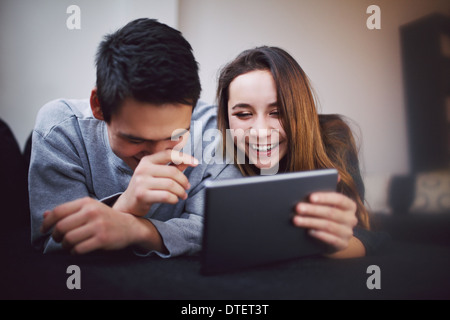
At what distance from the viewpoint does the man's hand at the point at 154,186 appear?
25.0 inches

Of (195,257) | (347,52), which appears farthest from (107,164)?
(347,52)

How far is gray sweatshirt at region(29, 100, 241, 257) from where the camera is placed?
2.42 feet

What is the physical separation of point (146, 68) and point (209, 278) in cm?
41

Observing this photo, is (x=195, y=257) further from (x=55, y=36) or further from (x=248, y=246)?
(x=55, y=36)

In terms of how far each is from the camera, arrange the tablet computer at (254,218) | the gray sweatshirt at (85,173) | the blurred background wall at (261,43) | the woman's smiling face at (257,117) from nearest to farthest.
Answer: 1. the tablet computer at (254,218)
2. the gray sweatshirt at (85,173)
3. the woman's smiling face at (257,117)
4. the blurred background wall at (261,43)

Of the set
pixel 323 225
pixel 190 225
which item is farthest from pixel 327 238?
pixel 190 225

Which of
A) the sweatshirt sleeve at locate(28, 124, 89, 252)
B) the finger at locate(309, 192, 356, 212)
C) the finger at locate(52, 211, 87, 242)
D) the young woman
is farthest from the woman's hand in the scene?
the sweatshirt sleeve at locate(28, 124, 89, 252)

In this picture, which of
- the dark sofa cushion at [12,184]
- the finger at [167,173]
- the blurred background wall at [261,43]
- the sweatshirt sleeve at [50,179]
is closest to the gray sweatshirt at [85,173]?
the sweatshirt sleeve at [50,179]

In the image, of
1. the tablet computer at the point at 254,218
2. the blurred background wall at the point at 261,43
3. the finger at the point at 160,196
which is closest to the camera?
the tablet computer at the point at 254,218

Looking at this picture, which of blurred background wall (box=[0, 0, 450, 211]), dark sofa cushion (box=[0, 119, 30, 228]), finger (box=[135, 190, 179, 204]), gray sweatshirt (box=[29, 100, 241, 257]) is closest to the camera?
finger (box=[135, 190, 179, 204])

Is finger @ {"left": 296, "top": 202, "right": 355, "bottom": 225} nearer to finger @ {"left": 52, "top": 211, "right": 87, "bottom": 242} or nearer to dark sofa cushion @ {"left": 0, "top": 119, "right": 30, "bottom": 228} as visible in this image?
finger @ {"left": 52, "top": 211, "right": 87, "bottom": 242}

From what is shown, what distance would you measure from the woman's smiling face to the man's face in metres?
0.18

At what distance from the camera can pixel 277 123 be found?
878 millimetres

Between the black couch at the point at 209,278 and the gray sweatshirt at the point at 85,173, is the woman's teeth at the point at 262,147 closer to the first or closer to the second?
the gray sweatshirt at the point at 85,173
